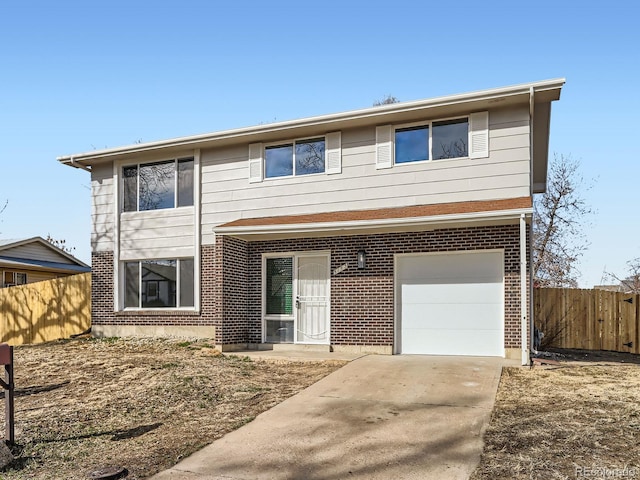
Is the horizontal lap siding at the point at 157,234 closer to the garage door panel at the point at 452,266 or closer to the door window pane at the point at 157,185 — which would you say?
the door window pane at the point at 157,185

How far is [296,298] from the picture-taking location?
40.3 feet

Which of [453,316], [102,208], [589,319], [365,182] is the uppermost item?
[365,182]

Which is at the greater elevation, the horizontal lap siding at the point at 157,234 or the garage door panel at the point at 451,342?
the horizontal lap siding at the point at 157,234

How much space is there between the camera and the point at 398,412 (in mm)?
6602

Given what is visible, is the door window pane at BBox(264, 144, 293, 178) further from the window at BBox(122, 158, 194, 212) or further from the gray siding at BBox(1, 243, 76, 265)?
the gray siding at BBox(1, 243, 76, 265)

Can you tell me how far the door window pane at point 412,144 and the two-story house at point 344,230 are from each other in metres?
0.03

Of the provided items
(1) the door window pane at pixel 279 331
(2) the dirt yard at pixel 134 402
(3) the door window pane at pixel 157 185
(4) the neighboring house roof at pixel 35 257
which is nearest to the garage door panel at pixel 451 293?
(2) the dirt yard at pixel 134 402

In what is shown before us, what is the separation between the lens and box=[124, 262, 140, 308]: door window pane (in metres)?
14.6

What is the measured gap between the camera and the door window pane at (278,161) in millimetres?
13047

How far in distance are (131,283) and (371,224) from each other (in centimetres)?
756

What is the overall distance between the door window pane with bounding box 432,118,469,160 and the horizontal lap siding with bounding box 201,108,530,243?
9.2 inches

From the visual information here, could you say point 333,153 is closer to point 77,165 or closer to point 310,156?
point 310,156

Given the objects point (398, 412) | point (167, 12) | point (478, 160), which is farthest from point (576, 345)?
point (167, 12)

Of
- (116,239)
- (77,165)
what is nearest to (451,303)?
(116,239)
